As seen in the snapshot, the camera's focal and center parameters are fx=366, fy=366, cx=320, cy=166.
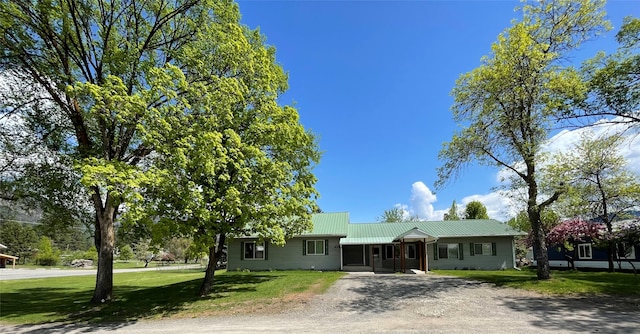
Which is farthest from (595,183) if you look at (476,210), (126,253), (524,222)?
(126,253)

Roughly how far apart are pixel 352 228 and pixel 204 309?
61.6 feet

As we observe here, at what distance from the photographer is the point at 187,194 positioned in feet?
38.4

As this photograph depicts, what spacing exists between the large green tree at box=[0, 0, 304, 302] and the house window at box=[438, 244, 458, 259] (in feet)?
64.3

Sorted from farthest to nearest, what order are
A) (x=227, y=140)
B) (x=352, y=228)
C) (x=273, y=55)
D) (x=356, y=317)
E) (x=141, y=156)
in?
1. (x=352, y=228)
2. (x=273, y=55)
3. (x=141, y=156)
4. (x=227, y=140)
5. (x=356, y=317)

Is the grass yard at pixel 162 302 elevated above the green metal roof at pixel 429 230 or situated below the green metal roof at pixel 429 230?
below

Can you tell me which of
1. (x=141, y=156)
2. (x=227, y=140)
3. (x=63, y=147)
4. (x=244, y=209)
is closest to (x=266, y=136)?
(x=227, y=140)

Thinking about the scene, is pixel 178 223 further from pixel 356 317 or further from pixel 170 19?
pixel 170 19

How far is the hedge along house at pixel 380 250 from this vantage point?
26.4m

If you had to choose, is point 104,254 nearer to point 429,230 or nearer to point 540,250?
point 540,250

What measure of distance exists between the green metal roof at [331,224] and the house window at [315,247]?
768mm

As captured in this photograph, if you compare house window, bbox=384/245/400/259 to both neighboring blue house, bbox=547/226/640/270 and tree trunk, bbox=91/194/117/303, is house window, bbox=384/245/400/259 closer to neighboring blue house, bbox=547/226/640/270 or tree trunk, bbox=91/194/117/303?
neighboring blue house, bbox=547/226/640/270

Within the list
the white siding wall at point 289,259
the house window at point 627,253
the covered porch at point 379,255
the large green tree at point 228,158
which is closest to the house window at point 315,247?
the white siding wall at point 289,259

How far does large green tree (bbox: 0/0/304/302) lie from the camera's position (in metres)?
12.3

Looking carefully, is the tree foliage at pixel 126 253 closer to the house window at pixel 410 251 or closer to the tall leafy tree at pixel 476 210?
the house window at pixel 410 251
